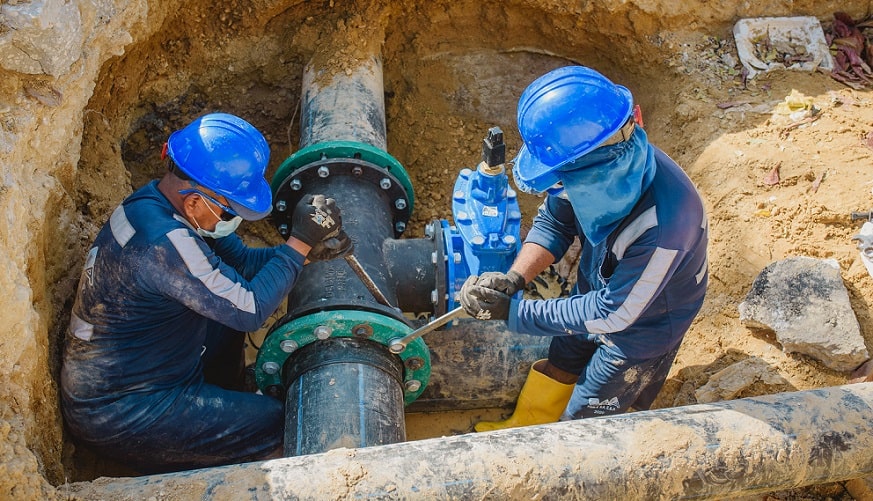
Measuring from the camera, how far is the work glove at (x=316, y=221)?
3021 mm

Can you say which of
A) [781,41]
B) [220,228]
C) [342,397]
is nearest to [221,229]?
[220,228]

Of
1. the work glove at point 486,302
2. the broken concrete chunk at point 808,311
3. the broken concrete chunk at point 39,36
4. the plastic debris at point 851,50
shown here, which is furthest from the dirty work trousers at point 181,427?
the plastic debris at point 851,50

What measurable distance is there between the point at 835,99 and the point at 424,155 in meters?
2.89

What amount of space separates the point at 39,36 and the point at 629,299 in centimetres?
248

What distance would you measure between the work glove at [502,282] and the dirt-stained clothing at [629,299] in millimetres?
113

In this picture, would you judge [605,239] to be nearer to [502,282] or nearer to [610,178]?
[610,178]

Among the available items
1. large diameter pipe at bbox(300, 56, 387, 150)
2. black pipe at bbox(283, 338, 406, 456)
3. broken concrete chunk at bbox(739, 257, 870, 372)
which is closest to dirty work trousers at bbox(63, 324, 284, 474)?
black pipe at bbox(283, 338, 406, 456)

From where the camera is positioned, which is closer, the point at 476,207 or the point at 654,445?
the point at 654,445

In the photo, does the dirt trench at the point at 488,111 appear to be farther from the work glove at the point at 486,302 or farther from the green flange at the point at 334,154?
the work glove at the point at 486,302

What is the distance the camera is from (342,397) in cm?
299

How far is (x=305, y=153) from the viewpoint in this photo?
12.5ft

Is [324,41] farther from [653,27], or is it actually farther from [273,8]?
[653,27]

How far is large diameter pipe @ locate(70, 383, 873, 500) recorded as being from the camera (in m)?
2.35

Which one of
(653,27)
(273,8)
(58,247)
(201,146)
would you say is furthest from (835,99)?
(58,247)
